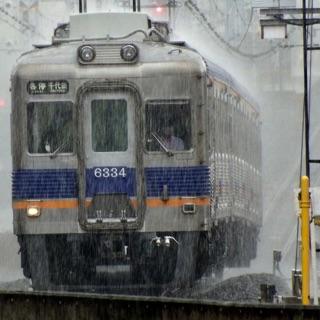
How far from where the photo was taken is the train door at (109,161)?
1557cm

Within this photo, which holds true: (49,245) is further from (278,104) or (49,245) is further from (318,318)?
(278,104)

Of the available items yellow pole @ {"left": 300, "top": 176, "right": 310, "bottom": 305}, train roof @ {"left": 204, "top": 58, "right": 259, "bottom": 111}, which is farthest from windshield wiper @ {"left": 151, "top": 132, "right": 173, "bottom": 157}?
yellow pole @ {"left": 300, "top": 176, "right": 310, "bottom": 305}

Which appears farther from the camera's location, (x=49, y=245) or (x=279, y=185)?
(x=279, y=185)

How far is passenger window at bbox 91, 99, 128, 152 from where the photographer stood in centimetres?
1564

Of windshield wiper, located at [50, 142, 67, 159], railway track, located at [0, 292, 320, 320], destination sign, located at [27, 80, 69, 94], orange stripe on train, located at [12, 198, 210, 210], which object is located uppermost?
destination sign, located at [27, 80, 69, 94]

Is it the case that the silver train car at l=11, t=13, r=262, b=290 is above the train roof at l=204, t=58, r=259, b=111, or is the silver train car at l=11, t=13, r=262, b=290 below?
below

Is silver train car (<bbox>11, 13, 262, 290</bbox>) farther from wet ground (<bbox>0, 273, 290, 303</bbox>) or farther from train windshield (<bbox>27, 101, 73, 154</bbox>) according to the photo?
wet ground (<bbox>0, 273, 290, 303</bbox>)

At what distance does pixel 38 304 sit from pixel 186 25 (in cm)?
3652

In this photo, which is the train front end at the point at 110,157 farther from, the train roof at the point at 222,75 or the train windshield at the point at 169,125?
the train roof at the point at 222,75

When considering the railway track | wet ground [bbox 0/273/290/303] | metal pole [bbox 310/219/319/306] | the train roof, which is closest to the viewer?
the railway track

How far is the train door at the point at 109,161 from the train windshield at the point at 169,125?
200 mm

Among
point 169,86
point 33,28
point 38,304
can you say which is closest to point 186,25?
point 33,28

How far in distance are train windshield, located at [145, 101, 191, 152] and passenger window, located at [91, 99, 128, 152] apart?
0.97ft

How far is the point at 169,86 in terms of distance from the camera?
15773 millimetres
